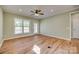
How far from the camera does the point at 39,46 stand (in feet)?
7.07

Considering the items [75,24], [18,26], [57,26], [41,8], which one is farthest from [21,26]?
[75,24]

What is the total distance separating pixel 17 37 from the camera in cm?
198

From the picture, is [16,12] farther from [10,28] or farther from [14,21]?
[10,28]

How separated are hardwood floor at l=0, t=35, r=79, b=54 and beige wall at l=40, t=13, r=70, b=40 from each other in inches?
7.1

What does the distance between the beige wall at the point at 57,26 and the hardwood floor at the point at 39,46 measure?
18cm

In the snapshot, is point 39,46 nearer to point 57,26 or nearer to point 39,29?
point 39,29

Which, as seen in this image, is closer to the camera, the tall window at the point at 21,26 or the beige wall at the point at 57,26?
the tall window at the point at 21,26

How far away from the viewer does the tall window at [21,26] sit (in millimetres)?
1919

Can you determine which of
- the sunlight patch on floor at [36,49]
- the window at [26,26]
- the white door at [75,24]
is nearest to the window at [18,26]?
the window at [26,26]

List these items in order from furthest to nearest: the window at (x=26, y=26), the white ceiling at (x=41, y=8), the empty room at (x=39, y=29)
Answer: the window at (x=26, y=26), the empty room at (x=39, y=29), the white ceiling at (x=41, y=8)

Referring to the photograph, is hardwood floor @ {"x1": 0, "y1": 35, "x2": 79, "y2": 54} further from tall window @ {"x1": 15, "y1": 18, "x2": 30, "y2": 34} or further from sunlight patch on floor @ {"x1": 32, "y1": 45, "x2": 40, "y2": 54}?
tall window @ {"x1": 15, "y1": 18, "x2": 30, "y2": 34}

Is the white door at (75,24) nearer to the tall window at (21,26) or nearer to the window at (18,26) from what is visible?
the tall window at (21,26)

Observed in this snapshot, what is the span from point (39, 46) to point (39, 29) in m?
0.51

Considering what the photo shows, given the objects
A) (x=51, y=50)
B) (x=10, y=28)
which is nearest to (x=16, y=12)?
(x=10, y=28)
